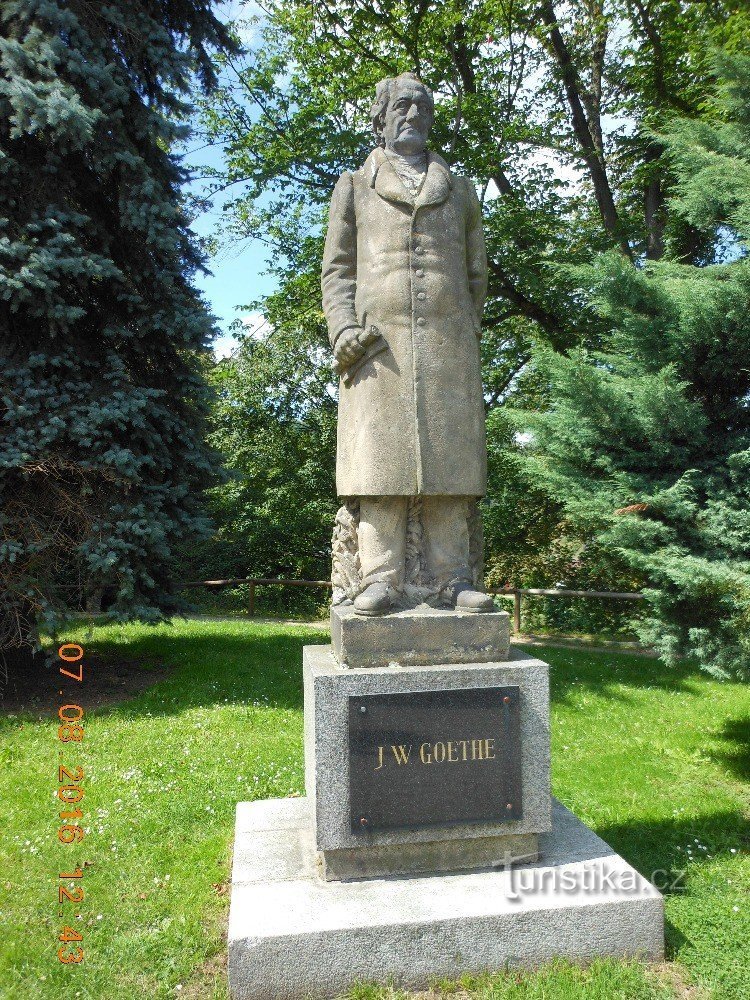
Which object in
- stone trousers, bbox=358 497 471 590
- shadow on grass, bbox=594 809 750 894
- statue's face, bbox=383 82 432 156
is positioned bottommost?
shadow on grass, bbox=594 809 750 894

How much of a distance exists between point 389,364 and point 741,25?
272 inches

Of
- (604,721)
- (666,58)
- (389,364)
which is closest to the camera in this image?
(389,364)

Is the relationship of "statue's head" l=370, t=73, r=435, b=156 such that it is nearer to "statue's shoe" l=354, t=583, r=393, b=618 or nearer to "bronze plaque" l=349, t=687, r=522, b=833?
"statue's shoe" l=354, t=583, r=393, b=618

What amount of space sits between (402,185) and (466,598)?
1970 mm

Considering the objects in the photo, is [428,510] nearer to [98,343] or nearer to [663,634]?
[663,634]

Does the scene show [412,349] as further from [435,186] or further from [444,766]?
[444,766]

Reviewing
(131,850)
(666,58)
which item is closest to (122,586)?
(131,850)

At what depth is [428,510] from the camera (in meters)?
3.46

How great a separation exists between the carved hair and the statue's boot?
2282 millimetres

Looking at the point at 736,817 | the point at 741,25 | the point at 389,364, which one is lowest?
the point at 736,817

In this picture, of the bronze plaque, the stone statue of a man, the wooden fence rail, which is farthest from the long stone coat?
the wooden fence rail

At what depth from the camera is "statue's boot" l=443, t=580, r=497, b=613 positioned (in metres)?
3.17

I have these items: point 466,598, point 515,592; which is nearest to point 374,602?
point 466,598

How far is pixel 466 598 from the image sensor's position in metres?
3.21
